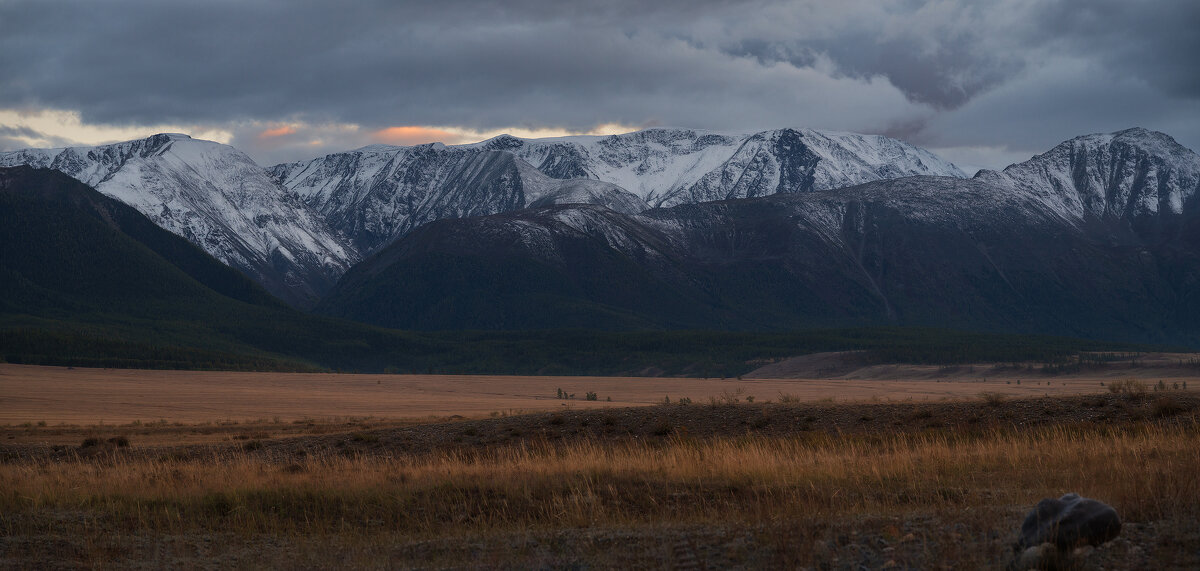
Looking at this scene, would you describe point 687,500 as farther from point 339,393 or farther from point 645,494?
point 339,393

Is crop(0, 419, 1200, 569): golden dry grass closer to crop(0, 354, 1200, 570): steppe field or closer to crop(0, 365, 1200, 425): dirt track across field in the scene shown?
crop(0, 354, 1200, 570): steppe field

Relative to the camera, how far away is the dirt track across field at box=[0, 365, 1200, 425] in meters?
81.0

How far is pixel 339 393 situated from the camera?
125 metres

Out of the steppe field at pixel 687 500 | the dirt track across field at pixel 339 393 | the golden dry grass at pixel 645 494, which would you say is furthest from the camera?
the dirt track across field at pixel 339 393

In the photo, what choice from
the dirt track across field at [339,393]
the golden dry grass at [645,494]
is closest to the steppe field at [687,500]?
the golden dry grass at [645,494]

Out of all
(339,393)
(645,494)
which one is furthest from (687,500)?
(339,393)

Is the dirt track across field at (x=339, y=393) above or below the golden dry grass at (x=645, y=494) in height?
below

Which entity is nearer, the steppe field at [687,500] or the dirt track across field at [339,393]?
the steppe field at [687,500]

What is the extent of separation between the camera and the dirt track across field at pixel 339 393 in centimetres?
8100

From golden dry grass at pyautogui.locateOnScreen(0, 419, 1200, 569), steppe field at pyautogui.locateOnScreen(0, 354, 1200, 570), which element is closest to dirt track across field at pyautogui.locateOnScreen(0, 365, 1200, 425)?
steppe field at pyautogui.locateOnScreen(0, 354, 1200, 570)

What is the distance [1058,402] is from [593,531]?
73.5ft

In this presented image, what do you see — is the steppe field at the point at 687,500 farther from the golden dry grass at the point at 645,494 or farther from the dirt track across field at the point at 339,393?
the dirt track across field at the point at 339,393

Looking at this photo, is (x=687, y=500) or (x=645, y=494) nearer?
(x=687, y=500)

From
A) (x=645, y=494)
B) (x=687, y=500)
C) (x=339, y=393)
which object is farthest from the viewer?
(x=339, y=393)
